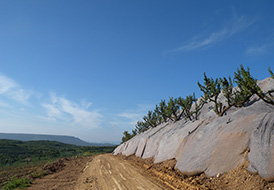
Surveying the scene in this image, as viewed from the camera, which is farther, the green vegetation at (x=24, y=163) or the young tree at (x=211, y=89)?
the young tree at (x=211, y=89)

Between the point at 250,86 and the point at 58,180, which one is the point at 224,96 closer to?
the point at 250,86

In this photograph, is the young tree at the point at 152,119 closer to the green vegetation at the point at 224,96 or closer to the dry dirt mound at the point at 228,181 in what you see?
the green vegetation at the point at 224,96

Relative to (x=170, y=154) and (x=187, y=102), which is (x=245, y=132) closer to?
(x=170, y=154)

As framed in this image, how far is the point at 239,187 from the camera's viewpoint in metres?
7.56

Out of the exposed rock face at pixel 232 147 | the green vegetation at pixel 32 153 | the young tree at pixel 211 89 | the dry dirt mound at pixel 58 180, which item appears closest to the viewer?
the exposed rock face at pixel 232 147

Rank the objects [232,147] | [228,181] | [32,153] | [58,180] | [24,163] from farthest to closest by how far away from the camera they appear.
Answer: [32,153]
[24,163]
[58,180]
[232,147]
[228,181]

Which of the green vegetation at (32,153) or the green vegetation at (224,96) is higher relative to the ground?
the green vegetation at (224,96)

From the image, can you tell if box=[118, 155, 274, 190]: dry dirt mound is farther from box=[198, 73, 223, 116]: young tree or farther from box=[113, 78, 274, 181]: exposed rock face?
box=[198, 73, 223, 116]: young tree

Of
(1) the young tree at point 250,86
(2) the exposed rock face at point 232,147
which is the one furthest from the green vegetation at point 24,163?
(1) the young tree at point 250,86

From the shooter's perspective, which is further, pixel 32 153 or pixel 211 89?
pixel 32 153

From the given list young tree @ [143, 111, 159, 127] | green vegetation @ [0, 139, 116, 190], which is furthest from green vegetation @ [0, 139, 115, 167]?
young tree @ [143, 111, 159, 127]

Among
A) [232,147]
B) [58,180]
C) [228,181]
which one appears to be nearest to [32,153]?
[58,180]

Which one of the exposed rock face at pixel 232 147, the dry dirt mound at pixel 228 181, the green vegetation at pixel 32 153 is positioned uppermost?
the exposed rock face at pixel 232 147

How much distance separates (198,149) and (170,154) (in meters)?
4.51
